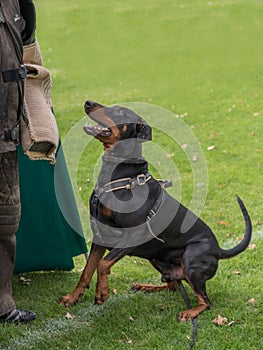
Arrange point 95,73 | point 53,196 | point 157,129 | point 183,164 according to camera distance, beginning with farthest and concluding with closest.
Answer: point 95,73
point 157,129
point 183,164
point 53,196

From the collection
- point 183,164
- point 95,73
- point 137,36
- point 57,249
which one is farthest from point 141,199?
point 137,36

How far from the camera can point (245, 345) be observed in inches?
185

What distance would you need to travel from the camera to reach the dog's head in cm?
481

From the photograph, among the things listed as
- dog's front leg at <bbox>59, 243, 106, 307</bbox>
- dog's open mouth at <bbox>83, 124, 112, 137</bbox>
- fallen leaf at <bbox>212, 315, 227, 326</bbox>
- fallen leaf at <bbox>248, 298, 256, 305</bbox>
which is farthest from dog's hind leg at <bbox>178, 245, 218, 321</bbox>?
dog's open mouth at <bbox>83, 124, 112, 137</bbox>

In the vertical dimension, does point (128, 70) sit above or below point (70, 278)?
below

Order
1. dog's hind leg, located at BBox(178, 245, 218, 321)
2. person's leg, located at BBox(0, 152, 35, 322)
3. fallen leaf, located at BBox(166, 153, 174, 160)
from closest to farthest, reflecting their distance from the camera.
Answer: person's leg, located at BBox(0, 152, 35, 322)
dog's hind leg, located at BBox(178, 245, 218, 321)
fallen leaf, located at BBox(166, 153, 174, 160)

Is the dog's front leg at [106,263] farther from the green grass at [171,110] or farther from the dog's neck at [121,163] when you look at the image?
the dog's neck at [121,163]

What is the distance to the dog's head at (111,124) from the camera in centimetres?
481

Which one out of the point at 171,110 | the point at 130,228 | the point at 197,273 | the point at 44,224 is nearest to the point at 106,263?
the point at 130,228

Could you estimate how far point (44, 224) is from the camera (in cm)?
580

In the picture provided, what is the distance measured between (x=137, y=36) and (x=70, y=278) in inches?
567

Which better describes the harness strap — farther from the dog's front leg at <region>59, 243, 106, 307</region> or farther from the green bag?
the green bag

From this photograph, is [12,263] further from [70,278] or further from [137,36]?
[137,36]

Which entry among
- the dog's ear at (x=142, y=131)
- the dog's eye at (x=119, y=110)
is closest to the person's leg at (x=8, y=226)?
the dog's eye at (x=119, y=110)
